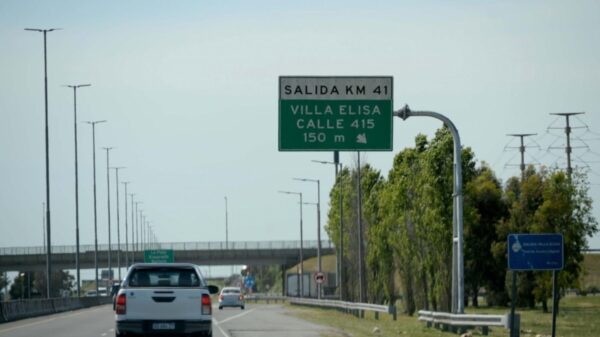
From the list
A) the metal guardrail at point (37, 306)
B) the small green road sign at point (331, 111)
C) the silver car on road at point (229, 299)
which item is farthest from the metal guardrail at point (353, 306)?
the small green road sign at point (331, 111)

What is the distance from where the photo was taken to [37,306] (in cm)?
7506

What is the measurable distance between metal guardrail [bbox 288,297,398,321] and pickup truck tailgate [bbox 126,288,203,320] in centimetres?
3000

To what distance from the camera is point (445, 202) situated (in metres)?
69.9

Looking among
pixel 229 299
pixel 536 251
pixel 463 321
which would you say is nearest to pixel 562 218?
pixel 229 299

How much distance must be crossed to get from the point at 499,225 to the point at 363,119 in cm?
5052

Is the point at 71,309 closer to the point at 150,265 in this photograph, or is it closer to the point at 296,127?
the point at 296,127

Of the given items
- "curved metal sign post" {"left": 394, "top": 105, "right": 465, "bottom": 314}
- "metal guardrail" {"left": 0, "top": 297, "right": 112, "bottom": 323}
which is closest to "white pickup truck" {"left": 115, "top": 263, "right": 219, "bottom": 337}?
"curved metal sign post" {"left": 394, "top": 105, "right": 465, "bottom": 314}

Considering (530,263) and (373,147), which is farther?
(373,147)

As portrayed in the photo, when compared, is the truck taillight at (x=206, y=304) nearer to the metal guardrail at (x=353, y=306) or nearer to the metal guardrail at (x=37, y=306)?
the metal guardrail at (x=353, y=306)

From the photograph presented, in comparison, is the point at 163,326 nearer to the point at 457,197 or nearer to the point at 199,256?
the point at 457,197

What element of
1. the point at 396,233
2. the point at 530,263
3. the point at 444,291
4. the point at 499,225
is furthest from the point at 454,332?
the point at 499,225

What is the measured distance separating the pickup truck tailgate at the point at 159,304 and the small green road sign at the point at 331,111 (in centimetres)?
1115

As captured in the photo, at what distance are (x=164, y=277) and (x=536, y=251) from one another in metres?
8.63

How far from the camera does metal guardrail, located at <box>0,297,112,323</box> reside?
63428 millimetres
